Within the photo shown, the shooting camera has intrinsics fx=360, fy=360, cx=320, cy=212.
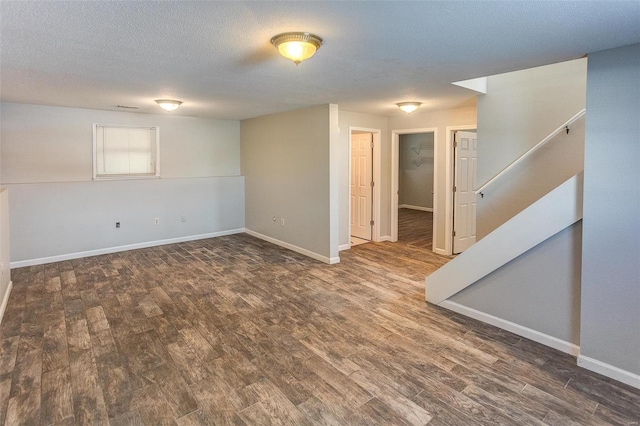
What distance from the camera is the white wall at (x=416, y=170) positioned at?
10609mm

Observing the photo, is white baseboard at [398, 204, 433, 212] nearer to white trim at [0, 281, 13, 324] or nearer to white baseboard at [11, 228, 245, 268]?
white baseboard at [11, 228, 245, 268]

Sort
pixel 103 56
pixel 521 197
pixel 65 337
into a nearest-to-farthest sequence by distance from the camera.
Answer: pixel 103 56, pixel 65 337, pixel 521 197

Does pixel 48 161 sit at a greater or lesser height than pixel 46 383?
greater

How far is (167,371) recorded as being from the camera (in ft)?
8.75

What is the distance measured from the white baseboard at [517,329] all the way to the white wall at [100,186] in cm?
507

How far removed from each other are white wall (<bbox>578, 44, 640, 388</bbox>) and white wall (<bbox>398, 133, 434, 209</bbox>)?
313 inches

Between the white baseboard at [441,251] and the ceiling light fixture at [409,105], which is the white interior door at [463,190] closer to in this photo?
the white baseboard at [441,251]

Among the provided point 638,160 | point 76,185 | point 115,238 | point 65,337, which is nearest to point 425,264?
point 638,160

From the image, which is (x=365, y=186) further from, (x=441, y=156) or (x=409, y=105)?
(x=409, y=105)

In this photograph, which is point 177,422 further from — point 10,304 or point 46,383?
point 10,304

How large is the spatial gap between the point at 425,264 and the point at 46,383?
4.58 m

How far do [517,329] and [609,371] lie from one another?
2.31ft

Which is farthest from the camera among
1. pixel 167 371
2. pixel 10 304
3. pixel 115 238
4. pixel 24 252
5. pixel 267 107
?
pixel 115 238

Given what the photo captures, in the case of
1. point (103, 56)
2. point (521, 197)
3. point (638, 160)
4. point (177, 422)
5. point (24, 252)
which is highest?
point (103, 56)
